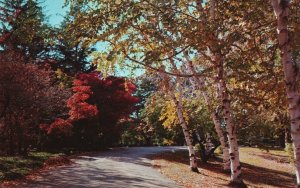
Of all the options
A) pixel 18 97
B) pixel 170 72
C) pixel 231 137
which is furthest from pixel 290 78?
pixel 18 97

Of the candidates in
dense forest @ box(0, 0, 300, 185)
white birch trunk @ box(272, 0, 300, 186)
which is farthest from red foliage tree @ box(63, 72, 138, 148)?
white birch trunk @ box(272, 0, 300, 186)

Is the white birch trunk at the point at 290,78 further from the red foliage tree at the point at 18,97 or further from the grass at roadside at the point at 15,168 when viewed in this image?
the red foliage tree at the point at 18,97

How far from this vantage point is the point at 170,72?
1984 centimetres

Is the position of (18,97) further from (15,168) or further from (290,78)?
(290,78)

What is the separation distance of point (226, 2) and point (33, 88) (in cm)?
1448

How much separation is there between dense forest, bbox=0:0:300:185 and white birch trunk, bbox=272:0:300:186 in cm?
2

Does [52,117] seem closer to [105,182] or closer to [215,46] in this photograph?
[105,182]

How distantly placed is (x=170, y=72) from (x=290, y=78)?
500 inches

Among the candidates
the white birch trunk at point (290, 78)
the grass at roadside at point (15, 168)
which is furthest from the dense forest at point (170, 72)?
the grass at roadside at point (15, 168)

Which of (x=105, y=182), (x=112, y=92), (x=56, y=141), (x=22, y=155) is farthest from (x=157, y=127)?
(x=105, y=182)

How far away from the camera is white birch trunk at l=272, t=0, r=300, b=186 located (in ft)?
23.6

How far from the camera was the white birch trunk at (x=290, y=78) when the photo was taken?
718cm

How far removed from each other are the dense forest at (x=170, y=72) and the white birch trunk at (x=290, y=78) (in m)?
0.02

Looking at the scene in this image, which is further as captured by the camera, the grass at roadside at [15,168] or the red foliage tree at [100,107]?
the red foliage tree at [100,107]
